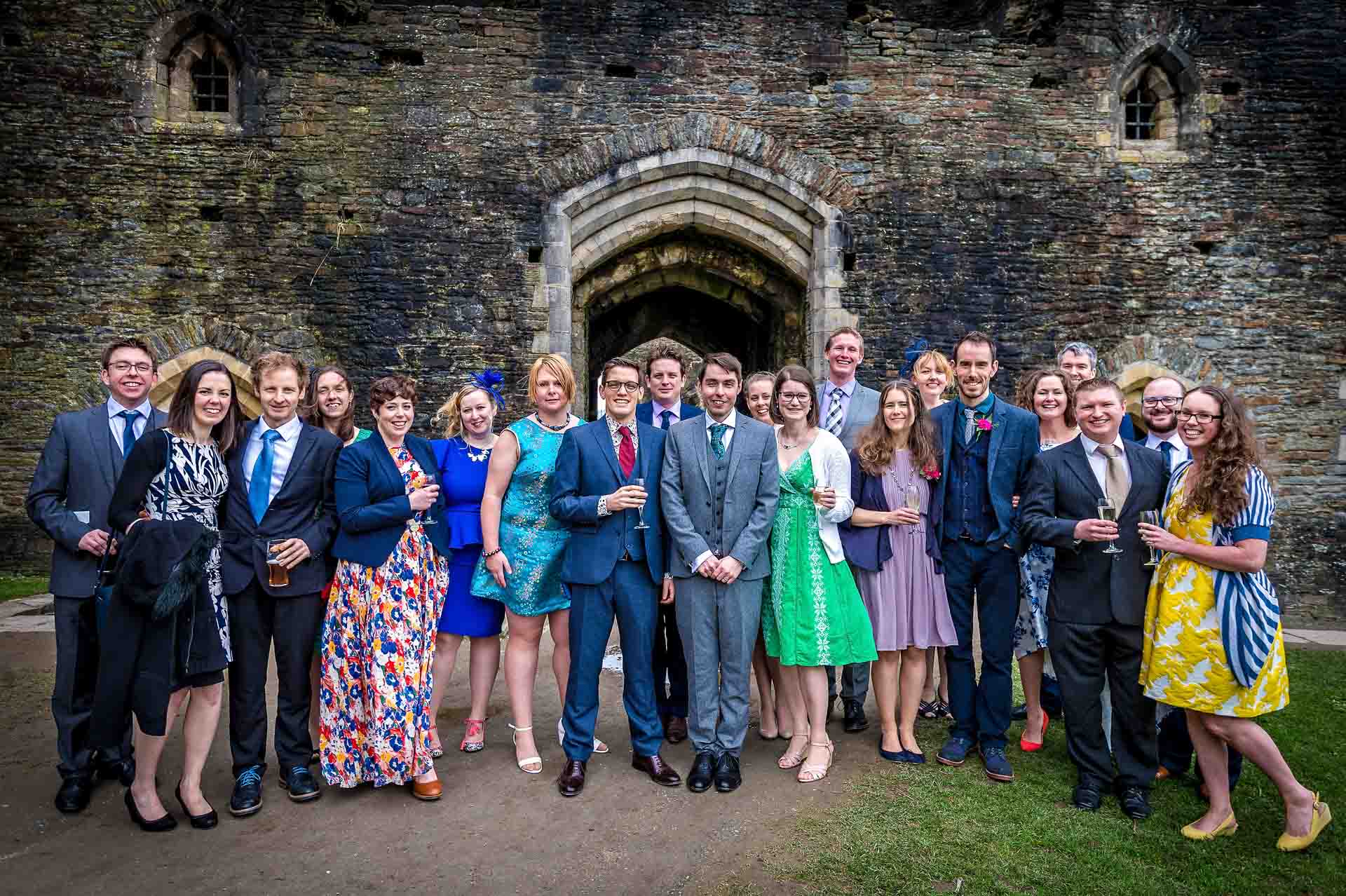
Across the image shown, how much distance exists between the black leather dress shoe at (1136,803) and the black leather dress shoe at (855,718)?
1.29 metres

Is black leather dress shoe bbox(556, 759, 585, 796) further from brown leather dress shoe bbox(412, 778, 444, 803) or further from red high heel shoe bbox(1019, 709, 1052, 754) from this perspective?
red high heel shoe bbox(1019, 709, 1052, 754)

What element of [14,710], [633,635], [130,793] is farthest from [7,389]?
[633,635]

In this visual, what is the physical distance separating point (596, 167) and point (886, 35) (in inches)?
135

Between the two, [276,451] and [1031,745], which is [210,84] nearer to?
[276,451]

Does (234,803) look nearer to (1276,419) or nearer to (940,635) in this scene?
(940,635)

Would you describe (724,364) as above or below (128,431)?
above

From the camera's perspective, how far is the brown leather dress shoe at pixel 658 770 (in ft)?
12.2

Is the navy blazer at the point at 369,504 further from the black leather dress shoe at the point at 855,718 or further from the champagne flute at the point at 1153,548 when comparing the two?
the champagne flute at the point at 1153,548

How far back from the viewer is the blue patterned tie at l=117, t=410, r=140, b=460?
146 inches

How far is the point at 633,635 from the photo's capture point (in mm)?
3773

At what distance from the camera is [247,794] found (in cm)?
340

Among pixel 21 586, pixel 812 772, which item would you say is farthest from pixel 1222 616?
pixel 21 586

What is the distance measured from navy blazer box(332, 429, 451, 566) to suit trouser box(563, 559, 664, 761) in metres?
0.84

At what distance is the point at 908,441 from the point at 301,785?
324 centimetres
